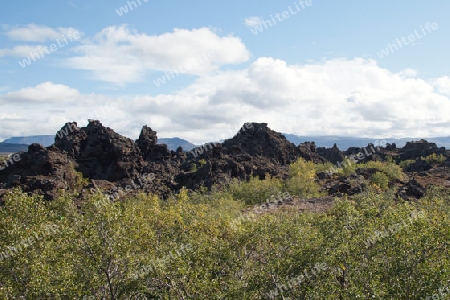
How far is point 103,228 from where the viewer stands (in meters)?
22.7

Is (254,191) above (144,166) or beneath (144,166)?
beneath

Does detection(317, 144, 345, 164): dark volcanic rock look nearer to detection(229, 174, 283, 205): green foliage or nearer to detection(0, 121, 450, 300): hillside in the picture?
detection(229, 174, 283, 205): green foliage

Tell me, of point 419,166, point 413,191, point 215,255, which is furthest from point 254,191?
point 419,166

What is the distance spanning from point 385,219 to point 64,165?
234 feet

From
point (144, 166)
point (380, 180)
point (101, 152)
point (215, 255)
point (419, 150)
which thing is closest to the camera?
point (215, 255)

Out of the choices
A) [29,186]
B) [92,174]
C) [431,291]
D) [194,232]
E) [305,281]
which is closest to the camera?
[431,291]

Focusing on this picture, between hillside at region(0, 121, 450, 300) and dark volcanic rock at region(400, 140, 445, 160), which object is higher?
dark volcanic rock at region(400, 140, 445, 160)

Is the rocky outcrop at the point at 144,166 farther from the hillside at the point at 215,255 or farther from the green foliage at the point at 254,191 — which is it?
the hillside at the point at 215,255

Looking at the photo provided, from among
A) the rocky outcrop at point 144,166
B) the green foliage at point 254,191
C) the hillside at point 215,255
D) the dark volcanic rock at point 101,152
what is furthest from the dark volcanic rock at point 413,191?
the dark volcanic rock at point 101,152

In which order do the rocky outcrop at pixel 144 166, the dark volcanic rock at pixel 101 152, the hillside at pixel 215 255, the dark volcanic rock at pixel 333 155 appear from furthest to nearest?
1. the dark volcanic rock at pixel 333 155
2. the dark volcanic rock at pixel 101 152
3. the rocky outcrop at pixel 144 166
4. the hillside at pixel 215 255

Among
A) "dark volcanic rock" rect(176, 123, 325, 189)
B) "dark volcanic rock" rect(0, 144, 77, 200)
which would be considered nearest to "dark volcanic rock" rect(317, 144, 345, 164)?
"dark volcanic rock" rect(176, 123, 325, 189)

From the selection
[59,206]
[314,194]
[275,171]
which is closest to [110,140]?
[275,171]

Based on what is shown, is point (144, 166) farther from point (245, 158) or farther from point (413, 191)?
point (413, 191)

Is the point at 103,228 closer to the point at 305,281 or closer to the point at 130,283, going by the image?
the point at 130,283
